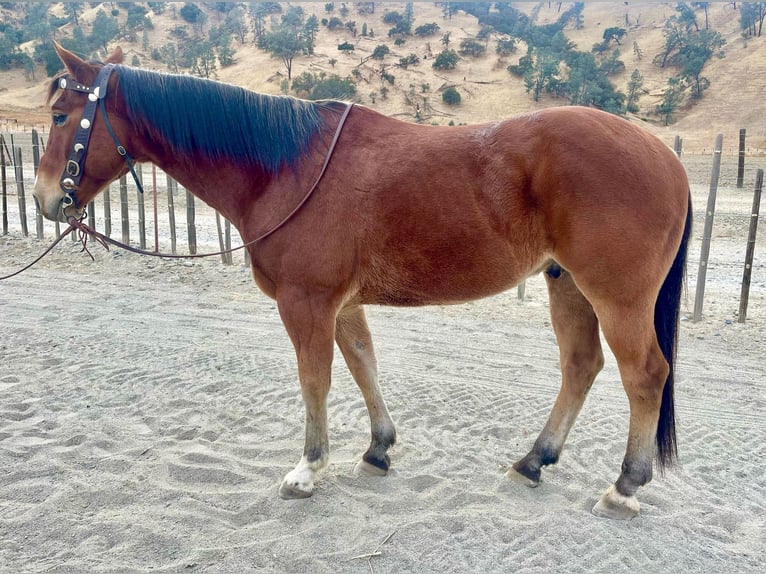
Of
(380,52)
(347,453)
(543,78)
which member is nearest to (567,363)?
(347,453)

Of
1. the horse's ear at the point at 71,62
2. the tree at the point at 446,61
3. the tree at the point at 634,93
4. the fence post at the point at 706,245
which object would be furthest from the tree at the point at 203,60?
the horse's ear at the point at 71,62

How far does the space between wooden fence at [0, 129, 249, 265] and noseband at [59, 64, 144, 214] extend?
3.41 metres

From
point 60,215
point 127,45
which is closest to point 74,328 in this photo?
point 60,215

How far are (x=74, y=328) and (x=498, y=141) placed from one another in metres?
4.90

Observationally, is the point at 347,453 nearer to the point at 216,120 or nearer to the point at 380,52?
the point at 216,120

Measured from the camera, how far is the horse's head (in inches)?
108

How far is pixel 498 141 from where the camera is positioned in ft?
8.60

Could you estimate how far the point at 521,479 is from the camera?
3.04m

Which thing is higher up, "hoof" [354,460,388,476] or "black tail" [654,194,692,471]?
"black tail" [654,194,692,471]

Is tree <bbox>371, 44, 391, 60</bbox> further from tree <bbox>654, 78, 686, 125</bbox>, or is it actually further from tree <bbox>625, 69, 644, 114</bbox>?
tree <bbox>654, 78, 686, 125</bbox>

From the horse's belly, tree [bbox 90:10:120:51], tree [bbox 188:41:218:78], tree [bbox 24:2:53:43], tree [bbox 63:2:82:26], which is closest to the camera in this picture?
the horse's belly

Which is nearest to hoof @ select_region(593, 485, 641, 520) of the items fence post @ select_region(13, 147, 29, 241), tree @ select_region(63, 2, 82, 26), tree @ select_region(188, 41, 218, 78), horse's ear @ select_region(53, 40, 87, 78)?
horse's ear @ select_region(53, 40, 87, 78)

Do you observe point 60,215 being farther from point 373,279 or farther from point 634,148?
point 634,148

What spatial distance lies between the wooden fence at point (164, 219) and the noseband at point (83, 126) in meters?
1.70
